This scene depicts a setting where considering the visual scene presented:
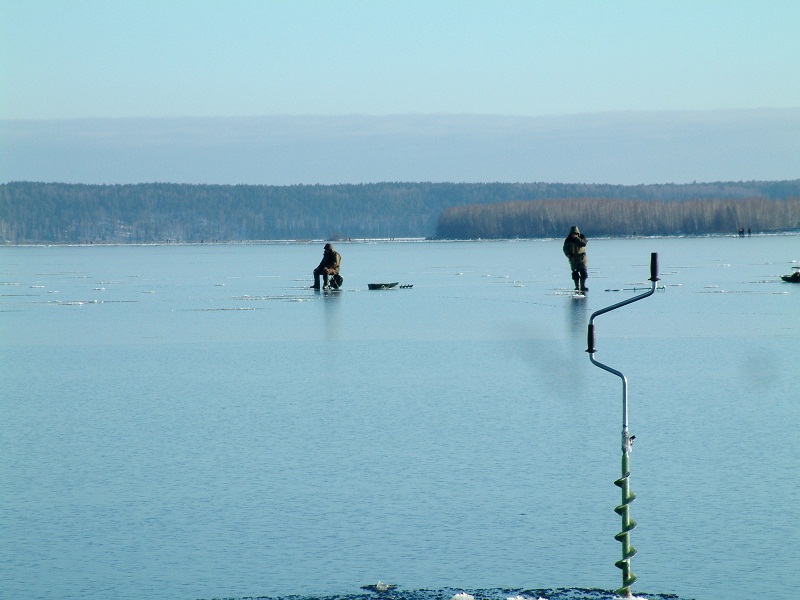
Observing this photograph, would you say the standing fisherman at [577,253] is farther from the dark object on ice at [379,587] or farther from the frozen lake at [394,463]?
the dark object on ice at [379,587]

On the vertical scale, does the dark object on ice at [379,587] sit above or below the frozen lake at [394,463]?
below

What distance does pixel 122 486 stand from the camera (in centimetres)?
929

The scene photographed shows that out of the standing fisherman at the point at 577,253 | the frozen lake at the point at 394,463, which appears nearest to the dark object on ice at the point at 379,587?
the frozen lake at the point at 394,463

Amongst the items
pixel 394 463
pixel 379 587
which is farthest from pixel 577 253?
pixel 379 587

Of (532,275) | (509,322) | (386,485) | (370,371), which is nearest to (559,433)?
(386,485)

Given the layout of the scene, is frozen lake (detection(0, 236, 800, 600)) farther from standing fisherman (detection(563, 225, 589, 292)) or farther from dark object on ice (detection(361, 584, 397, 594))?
standing fisherman (detection(563, 225, 589, 292))

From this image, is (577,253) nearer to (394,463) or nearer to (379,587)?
(394,463)

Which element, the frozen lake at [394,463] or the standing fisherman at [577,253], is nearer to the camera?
the frozen lake at [394,463]

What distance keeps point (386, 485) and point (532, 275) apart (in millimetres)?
41051

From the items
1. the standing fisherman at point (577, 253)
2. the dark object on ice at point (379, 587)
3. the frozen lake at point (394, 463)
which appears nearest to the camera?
the dark object on ice at point (379, 587)

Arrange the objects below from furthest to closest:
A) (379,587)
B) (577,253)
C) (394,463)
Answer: (577,253) < (394,463) < (379,587)

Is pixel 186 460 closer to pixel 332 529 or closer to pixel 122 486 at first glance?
pixel 122 486

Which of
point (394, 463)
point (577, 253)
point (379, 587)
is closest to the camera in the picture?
point (379, 587)

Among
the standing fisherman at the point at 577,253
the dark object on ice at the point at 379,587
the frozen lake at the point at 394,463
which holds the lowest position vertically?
the dark object on ice at the point at 379,587
